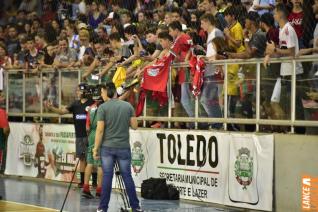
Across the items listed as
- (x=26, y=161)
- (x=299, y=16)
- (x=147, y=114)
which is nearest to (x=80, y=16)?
(x=26, y=161)

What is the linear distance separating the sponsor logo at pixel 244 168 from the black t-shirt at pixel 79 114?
4375 mm

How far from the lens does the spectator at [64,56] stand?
20487 mm

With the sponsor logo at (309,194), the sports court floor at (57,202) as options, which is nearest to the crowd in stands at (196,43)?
the sponsor logo at (309,194)

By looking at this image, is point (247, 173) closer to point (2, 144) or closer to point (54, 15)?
point (2, 144)

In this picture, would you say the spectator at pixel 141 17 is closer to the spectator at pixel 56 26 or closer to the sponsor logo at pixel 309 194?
the spectator at pixel 56 26

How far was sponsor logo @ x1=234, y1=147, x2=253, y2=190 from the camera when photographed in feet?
48.6

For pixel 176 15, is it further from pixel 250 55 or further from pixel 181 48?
pixel 250 55

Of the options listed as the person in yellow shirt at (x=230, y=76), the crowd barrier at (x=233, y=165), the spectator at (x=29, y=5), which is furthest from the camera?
the spectator at (x=29, y=5)

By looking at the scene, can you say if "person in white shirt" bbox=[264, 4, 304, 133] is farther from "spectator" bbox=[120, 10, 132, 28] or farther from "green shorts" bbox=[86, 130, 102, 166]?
"spectator" bbox=[120, 10, 132, 28]

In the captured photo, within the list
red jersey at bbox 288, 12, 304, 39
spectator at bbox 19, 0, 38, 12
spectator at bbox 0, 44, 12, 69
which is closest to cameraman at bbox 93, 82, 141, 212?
red jersey at bbox 288, 12, 304, 39

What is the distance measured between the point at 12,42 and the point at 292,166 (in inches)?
534

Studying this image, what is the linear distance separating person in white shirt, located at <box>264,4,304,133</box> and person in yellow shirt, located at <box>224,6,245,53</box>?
1.47 metres

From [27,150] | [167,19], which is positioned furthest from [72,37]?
[167,19]

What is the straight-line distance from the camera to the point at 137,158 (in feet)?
58.8
